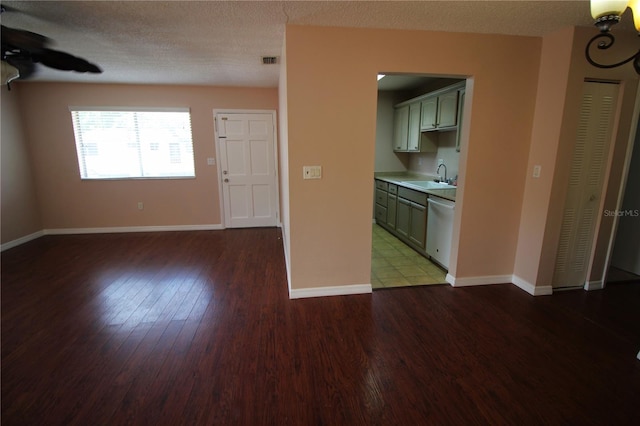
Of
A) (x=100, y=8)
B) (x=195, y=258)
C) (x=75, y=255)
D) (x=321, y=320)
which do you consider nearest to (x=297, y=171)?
(x=321, y=320)

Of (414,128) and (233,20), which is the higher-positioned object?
(233,20)

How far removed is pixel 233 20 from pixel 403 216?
321 centimetres

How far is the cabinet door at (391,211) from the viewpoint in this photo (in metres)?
4.62

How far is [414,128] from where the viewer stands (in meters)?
4.71

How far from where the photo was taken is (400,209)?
4.40 m

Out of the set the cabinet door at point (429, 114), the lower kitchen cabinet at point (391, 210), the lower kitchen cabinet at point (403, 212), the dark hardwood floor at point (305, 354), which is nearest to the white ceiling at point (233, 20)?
the cabinet door at point (429, 114)

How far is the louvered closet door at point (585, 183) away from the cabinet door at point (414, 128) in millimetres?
2232

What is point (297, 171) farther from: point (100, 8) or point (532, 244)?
point (532, 244)

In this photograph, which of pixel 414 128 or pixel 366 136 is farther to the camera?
pixel 414 128

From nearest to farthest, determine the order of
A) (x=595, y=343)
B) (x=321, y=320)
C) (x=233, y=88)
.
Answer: (x=595, y=343) → (x=321, y=320) → (x=233, y=88)

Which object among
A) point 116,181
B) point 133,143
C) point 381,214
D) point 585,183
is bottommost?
point 381,214

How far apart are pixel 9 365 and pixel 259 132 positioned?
403cm

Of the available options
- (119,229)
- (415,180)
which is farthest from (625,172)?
(119,229)

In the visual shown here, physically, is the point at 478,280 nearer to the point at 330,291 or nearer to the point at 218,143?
the point at 330,291
